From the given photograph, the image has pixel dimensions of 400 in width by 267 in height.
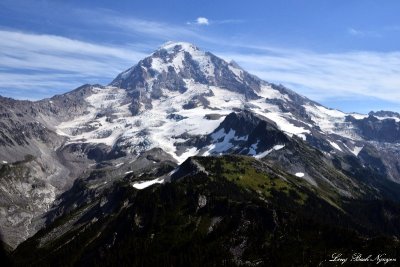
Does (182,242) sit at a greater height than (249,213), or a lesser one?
lesser

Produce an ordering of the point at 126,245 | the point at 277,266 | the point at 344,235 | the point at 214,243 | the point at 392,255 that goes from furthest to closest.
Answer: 1. the point at 126,245
2. the point at 214,243
3. the point at 344,235
4. the point at 277,266
5. the point at 392,255

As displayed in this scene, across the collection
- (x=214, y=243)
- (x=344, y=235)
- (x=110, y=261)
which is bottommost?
(x=110, y=261)

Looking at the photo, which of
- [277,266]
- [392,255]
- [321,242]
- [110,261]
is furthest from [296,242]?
[110,261]

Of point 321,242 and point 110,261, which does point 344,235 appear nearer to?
point 321,242

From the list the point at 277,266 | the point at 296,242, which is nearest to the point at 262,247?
the point at 296,242

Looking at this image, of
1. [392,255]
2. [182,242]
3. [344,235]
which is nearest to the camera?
[392,255]

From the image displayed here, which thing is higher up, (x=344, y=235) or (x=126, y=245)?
(x=344, y=235)

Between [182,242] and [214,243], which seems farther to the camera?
[182,242]

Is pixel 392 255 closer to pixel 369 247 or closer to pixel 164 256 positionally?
pixel 369 247

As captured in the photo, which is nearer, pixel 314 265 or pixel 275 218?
pixel 314 265
